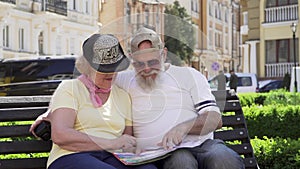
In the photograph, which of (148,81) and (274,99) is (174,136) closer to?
(148,81)

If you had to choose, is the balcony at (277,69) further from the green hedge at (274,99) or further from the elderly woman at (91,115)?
the elderly woman at (91,115)

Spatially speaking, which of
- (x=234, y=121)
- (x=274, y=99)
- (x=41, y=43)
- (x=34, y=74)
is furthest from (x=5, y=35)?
(x=234, y=121)

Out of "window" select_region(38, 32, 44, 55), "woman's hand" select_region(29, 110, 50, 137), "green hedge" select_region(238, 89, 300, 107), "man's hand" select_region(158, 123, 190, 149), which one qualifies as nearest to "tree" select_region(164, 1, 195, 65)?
"man's hand" select_region(158, 123, 190, 149)

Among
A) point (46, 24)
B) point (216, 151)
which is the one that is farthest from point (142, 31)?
point (46, 24)

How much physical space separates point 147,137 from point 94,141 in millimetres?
454

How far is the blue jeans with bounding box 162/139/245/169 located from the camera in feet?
13.1

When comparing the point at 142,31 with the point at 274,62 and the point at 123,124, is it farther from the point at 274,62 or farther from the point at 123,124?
the point at 274,62

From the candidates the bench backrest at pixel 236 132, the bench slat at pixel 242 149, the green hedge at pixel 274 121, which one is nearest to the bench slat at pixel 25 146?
the bench backrest at pixel 236 132

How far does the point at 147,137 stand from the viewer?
14.2ft

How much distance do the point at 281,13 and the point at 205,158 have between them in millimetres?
27954

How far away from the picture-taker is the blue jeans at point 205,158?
4.01 metres

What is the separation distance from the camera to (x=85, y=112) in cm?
408

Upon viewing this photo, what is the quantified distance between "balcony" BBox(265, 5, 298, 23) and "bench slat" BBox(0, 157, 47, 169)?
2774 cm

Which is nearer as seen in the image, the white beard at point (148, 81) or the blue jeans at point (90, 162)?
the blue jeans at point (90, 162)
